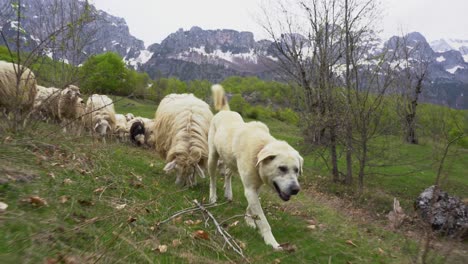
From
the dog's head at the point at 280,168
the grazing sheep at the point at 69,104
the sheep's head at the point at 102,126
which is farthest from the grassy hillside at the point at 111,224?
the sheep's head at the point at 102,126

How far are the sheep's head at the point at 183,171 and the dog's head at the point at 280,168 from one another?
2.67 metres

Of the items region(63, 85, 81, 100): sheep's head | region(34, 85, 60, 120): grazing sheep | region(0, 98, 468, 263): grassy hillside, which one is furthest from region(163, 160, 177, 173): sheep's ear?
region(63, 85, 81, 100): sheep's head

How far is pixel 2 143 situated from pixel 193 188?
15.4ft

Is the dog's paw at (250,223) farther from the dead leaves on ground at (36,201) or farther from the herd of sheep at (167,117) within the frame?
the dead leaves on ground at (36,201)

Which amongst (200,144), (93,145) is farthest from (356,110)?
(93,145)

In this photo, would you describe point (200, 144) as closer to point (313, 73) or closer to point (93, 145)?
point (93, 145)

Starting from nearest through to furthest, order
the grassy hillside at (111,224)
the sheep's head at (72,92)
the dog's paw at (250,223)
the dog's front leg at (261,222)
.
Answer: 1. the grassy hillside at (111,224)
2. the dog's front leg at (261,222)
3. the dog's paw at (250,223)
4. the sheep's head at (72,92)

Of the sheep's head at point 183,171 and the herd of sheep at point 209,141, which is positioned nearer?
the herd of sheep at point 209,141

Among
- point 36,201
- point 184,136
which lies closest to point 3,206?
point 36,201

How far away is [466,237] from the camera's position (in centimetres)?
1254

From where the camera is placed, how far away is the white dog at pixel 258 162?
596 centimetres

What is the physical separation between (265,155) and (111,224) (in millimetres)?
2650

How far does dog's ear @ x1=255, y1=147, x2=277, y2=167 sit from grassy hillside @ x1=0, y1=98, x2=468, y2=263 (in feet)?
3.36

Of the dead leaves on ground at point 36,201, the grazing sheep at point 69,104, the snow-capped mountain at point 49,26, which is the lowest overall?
the dead leaves on ground at point 36,201
